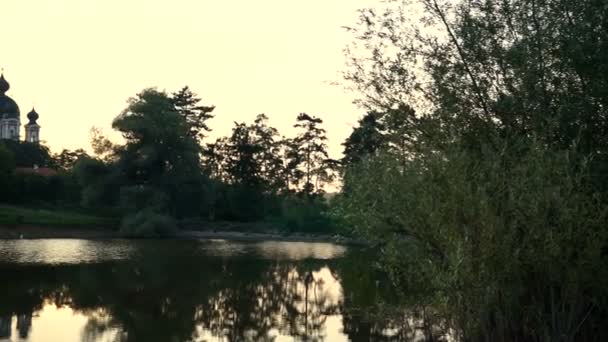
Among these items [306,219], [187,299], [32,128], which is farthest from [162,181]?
[32,128]

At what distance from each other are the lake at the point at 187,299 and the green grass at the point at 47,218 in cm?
2125

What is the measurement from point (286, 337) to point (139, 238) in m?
52.0

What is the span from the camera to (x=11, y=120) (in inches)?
6329

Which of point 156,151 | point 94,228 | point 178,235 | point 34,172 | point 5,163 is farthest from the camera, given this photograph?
point 34,172

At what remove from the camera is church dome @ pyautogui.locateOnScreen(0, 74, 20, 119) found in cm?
16069

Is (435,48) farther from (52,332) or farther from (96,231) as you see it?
(96,231)

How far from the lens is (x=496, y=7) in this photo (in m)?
18.6

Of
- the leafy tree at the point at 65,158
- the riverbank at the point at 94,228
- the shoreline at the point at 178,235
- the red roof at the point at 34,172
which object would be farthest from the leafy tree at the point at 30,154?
the shoreline at the point at 178,235

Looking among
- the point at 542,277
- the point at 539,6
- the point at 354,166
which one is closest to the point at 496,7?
the point at 539,6

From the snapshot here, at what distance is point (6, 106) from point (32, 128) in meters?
7.12

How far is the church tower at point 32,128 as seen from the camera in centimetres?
16075

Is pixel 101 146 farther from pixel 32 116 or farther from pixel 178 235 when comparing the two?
pixel 32 116

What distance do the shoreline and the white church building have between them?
93396mm

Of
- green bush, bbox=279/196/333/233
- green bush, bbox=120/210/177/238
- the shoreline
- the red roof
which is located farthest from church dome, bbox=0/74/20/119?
green bush, bbox=120/210/177/238
